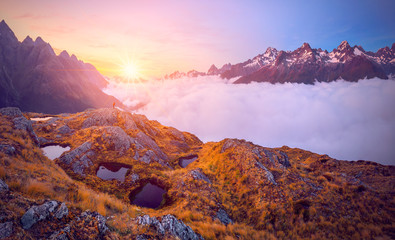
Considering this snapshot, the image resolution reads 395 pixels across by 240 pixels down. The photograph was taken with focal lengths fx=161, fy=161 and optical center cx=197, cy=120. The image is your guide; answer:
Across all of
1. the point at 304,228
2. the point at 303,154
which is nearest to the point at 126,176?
the point at 304,228

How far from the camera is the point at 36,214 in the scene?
331 inches

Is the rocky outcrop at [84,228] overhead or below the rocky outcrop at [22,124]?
below

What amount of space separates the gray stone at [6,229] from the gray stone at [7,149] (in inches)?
568

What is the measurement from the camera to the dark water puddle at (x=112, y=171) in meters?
31.3

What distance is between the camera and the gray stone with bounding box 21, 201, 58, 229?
7838 millimetres

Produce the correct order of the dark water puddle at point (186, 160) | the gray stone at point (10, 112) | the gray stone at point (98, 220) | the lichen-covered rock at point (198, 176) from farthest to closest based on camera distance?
the dark water puddle at point (186, 160) < the lichen-covered rock at point (198, 176) < the gray stone at point (10, 112) < the gray stone at point (98, 220)

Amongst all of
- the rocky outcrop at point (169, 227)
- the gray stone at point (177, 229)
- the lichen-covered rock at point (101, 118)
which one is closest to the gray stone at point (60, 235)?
the rocky outcrop at point (169, 227)

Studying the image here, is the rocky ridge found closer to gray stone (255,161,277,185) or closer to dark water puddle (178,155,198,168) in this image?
gray stone (255,161,277,185)

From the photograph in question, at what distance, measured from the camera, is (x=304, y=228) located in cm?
1944

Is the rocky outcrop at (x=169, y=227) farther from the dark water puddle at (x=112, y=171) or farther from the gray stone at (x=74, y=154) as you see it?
the gray stone at (x=74, y=154)

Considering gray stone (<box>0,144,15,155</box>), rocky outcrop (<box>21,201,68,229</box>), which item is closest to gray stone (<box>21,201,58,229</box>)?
rocky outcrop (<box>21,201,68,229</box>)

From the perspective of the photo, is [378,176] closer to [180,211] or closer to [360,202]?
[360,202]

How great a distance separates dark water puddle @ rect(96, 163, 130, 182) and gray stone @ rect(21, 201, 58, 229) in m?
23.1

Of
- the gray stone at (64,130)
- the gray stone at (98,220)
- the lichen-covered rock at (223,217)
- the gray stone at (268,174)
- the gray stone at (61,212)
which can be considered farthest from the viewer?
the gray stone at (64,130)
